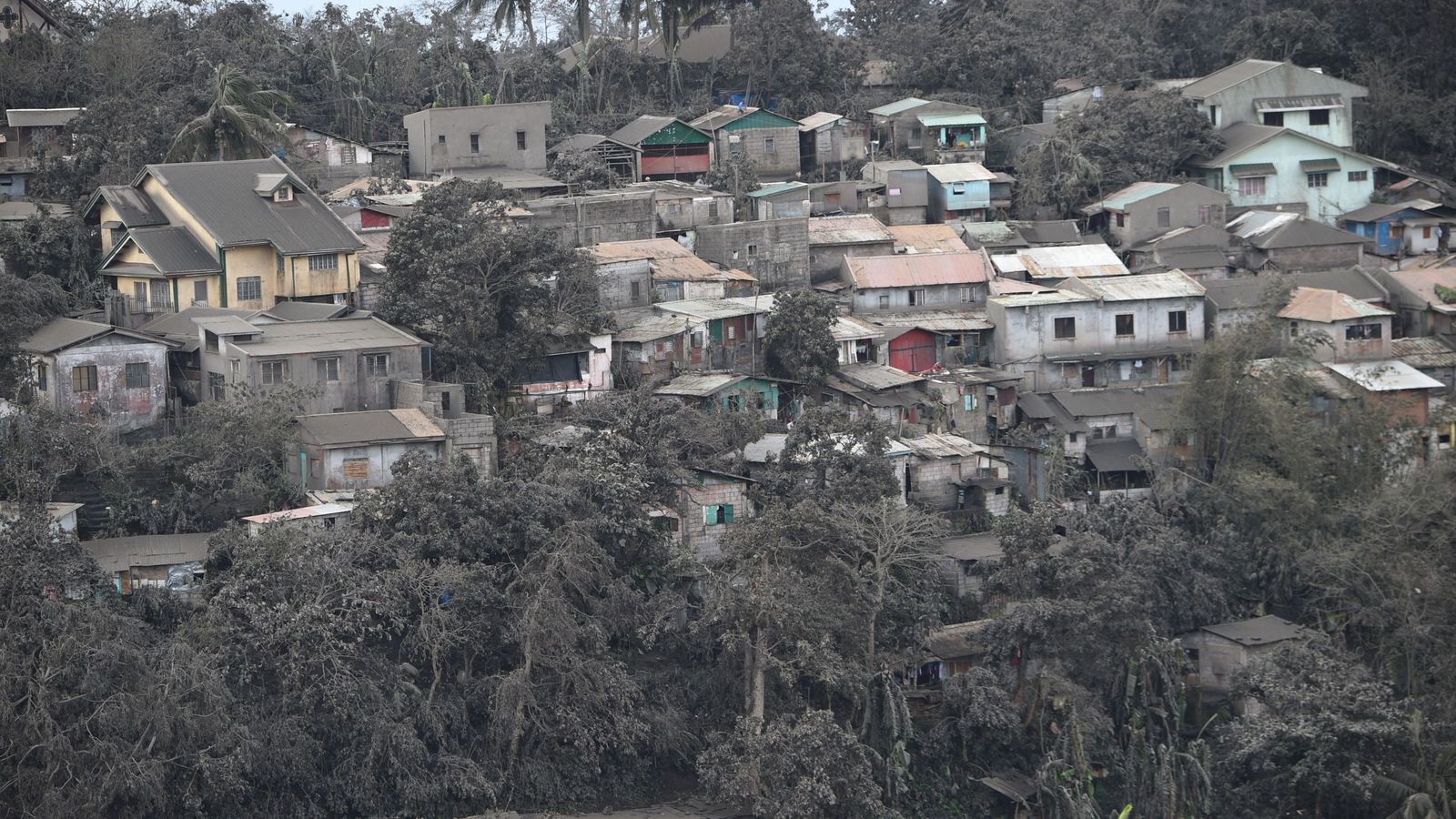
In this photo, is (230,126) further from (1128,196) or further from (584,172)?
(1128,196)

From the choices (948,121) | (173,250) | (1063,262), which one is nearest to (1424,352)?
(1063,262)

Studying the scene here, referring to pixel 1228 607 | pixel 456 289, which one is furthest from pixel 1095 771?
pixel 456 289

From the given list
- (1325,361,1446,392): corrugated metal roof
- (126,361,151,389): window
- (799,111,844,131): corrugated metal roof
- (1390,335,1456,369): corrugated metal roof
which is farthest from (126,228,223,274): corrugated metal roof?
(1390,335,1456,369): corrugated metal roof

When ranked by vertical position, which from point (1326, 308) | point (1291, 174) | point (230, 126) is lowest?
point (1326, 308)

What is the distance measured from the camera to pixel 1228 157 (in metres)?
41.2

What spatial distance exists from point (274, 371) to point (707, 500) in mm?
6594

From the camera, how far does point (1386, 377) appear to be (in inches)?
1277

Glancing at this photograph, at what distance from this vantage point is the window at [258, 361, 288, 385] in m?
26.8

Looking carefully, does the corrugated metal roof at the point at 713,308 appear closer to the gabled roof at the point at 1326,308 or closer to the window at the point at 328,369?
the window at the point at 328,369

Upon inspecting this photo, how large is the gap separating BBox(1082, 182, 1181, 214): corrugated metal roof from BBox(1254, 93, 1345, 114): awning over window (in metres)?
4.34

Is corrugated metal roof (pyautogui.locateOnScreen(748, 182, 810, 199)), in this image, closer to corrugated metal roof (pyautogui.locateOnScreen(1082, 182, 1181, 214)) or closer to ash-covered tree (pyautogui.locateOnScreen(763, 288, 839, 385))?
corrugated metal roof (pyautogui.locateOnScreen(1082, 182, 1181, 214))

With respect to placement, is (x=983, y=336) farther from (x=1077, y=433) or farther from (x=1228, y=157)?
(x=1228, y=157)

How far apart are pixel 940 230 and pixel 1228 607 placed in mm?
12474

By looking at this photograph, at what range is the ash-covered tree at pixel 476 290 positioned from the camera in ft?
95.0
